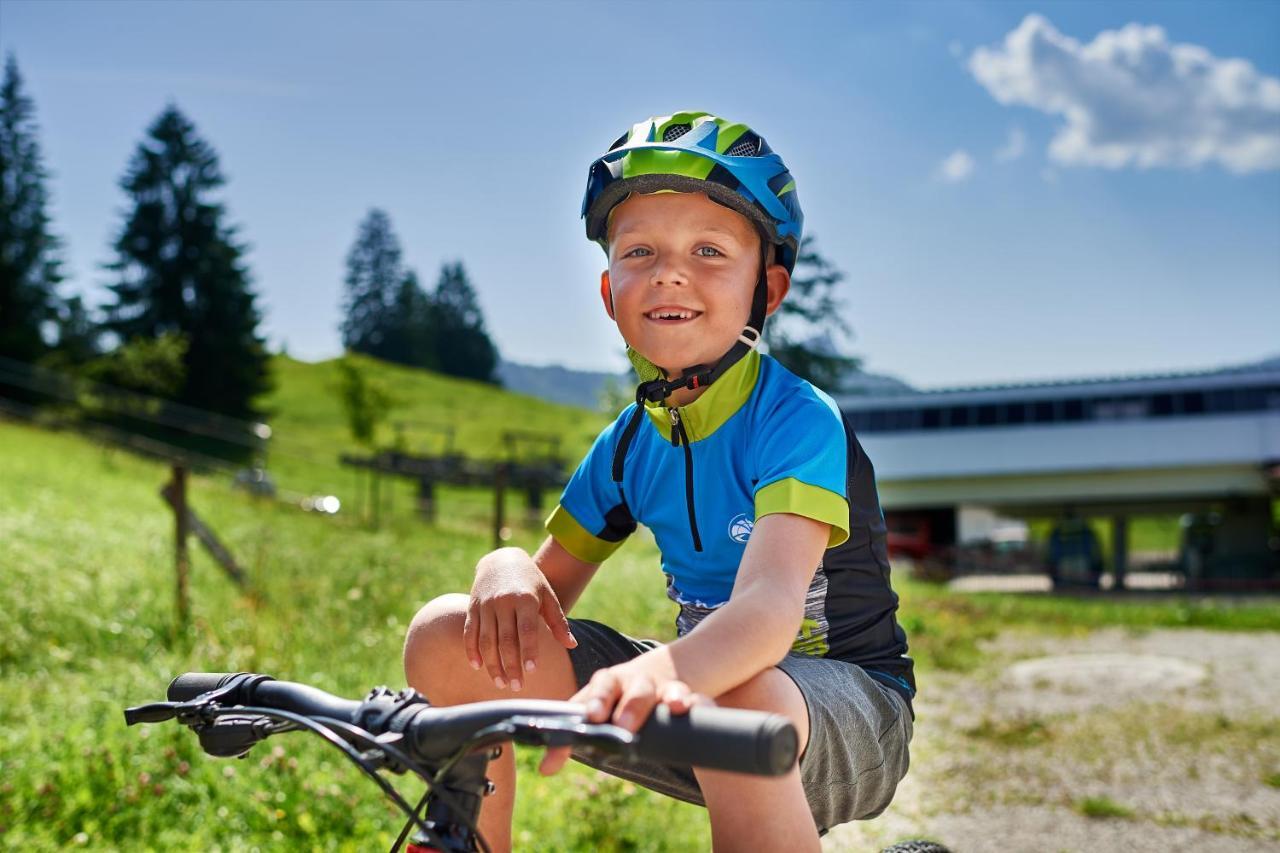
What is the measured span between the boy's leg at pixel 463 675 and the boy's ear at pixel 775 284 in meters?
0.84

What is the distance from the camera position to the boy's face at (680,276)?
2146 millimetres

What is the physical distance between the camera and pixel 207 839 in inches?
159

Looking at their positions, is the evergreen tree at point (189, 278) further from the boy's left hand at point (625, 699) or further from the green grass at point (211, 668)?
the boy's left hand at point (625, 699)

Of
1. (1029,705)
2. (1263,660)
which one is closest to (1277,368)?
(1263,660)

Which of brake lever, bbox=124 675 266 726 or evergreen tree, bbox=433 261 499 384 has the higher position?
evergreen tree, bbox=433 261 499 384

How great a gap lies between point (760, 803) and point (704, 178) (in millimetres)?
1137

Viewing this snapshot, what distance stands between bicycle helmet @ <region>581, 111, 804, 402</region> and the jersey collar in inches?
1.0

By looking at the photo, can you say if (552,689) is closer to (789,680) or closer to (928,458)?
(789,680)

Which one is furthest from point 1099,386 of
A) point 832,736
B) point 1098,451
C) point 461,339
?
point 461,339

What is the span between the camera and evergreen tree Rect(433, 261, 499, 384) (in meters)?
86.7

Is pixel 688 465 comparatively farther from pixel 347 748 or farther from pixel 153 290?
pixel 153 290

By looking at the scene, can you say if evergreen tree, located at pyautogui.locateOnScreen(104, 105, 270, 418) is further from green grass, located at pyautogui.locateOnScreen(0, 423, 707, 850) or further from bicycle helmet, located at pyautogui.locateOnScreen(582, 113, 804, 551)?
bicycle helmet, located at pyautogui.locateOnScreen(582, 113, 804, 551)

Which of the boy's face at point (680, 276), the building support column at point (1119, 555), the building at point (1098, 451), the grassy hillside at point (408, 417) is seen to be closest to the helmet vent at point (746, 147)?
the boy's face at point (680, 276)

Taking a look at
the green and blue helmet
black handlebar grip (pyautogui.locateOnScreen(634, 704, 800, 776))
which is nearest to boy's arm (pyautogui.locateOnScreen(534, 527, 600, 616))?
the green and blue helmet
